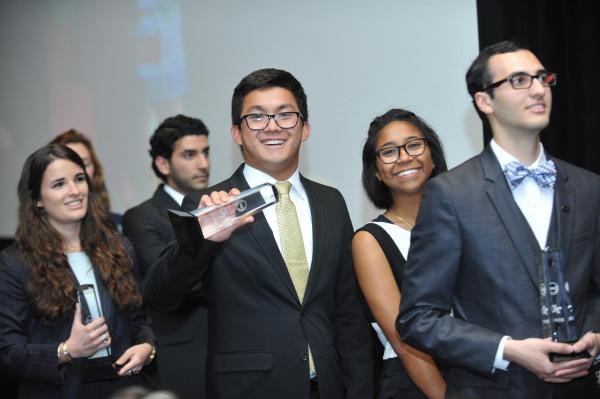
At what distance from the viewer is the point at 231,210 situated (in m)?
2.44

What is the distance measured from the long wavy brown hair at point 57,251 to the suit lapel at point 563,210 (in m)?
1.76

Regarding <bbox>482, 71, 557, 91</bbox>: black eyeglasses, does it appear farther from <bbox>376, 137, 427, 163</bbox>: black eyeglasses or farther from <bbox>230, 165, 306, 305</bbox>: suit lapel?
<bbox>230, 165, 306, 305</bbox>: suit lapel

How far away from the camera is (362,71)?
188 inches

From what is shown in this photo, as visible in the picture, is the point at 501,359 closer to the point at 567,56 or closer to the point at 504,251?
the point at 504,251

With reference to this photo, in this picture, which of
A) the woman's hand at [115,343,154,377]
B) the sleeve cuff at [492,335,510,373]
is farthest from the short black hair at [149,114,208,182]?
the sleeve cuff at [492,335,510,373]

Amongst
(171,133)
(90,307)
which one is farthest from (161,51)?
(90,307)

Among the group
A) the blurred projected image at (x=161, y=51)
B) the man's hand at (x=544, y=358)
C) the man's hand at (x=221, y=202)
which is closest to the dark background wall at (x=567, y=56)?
the blurred projected image at (x=161, y=51)

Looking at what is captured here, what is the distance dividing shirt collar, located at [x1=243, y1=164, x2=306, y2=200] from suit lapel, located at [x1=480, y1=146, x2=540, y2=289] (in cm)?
79

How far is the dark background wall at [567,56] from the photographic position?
415 centimetres

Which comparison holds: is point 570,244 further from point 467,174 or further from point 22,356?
point 22,356

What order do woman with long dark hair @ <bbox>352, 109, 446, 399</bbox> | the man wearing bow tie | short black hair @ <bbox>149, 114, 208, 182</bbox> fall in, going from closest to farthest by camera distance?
the man wearing bow tie, woman with long dark hair @ <bbox>352, 109, 446, 399</bbox>, short black hair @ <bbox>149, 114, 208, 182</bbox>

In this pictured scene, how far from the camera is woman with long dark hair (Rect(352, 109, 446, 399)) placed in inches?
109

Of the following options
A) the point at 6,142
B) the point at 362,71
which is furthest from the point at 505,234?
the point at 6,142

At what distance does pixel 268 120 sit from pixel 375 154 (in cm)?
51
